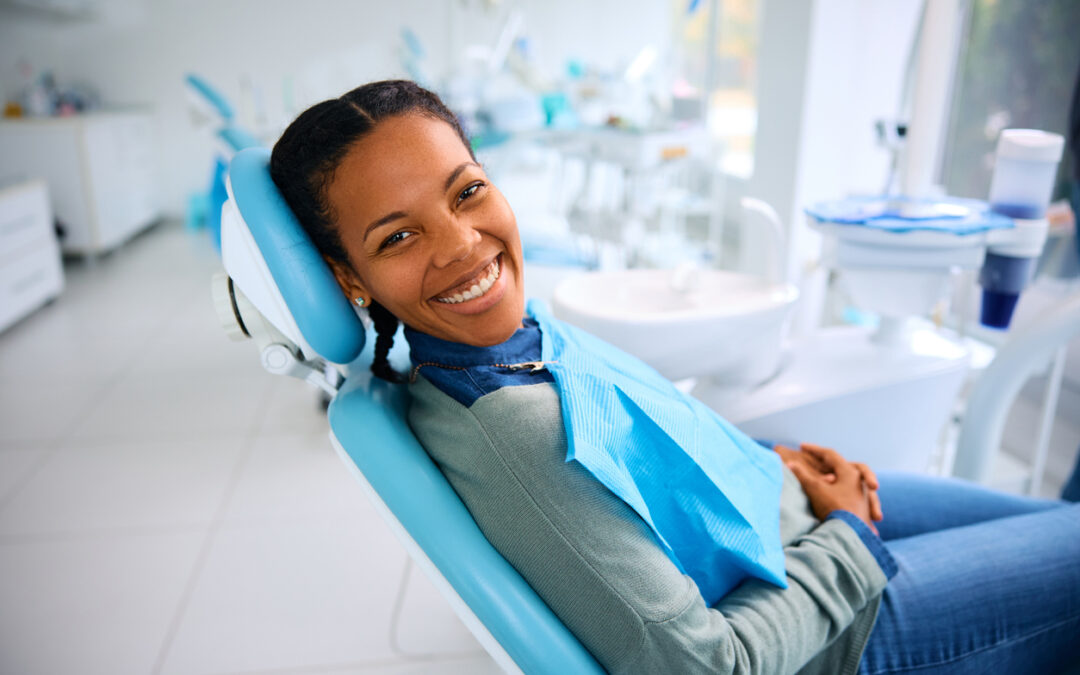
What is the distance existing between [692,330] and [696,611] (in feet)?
1.99

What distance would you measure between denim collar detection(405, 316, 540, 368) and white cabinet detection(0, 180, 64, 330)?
115 inches

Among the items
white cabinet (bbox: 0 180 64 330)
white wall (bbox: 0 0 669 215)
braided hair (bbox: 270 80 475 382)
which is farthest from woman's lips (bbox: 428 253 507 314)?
white wall (bbox: 0 0 669 215)

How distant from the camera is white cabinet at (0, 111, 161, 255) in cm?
371

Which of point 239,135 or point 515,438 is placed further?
point 239,135

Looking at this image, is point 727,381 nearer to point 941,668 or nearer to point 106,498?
point 941,668

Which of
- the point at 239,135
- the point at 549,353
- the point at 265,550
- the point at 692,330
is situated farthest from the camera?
the point at 239,135

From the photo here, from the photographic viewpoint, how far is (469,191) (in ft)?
2.43

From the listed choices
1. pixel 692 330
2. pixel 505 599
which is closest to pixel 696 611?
pixel 505 599

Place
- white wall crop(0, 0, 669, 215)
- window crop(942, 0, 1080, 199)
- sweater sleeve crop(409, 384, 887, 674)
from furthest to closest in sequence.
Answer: white wall crop(0, 0, 669, 215) → window crop(942, 0, 1080, 199) → sweater sleeve crop(409, 384, 887, 674)

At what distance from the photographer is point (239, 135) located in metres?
2.40

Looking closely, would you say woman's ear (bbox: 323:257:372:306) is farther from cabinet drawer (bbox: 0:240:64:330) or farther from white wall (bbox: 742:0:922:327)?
cabinet drawer (bbox: 0:240:64:330)

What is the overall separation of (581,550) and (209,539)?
4.39ft

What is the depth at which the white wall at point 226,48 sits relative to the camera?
15.7ft


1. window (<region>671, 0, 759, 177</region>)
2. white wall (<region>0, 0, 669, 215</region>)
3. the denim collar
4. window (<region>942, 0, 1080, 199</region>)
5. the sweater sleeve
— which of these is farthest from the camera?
white wall (<region>0, 0, 669, 215</region>)
